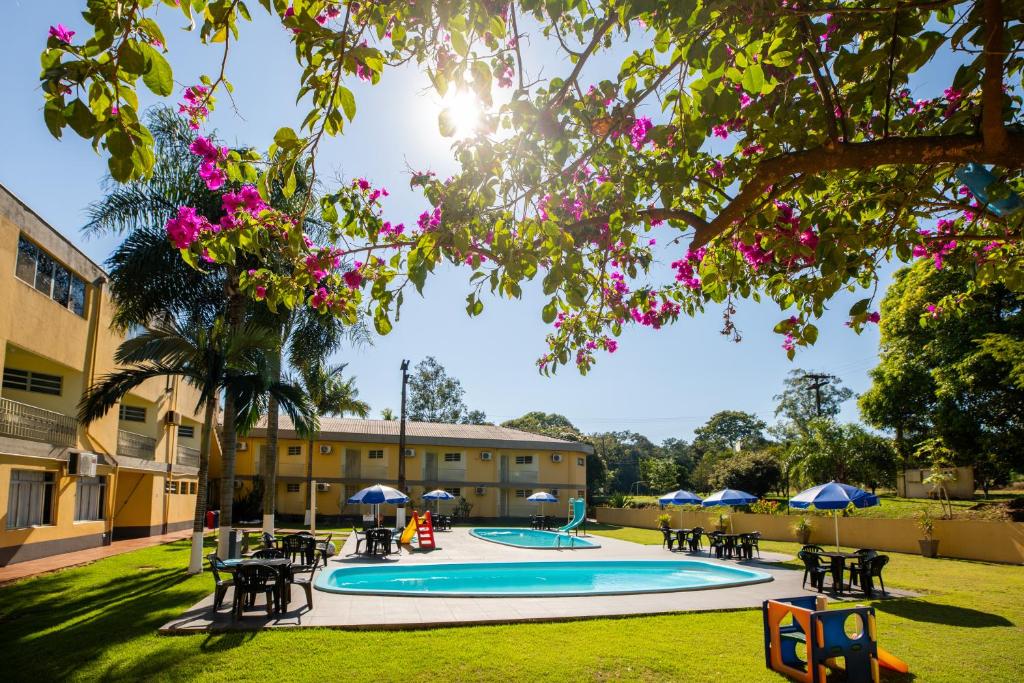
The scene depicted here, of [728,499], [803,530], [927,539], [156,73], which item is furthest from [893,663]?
[803,530]

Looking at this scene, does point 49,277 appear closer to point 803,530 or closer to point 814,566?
point 814,566

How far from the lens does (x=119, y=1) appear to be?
2545 millimetres

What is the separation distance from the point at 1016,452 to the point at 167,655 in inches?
1151

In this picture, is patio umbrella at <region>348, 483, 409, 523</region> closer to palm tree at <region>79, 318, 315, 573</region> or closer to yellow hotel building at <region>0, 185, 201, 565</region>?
palm tree at <region>79, 318, 315, 573</region>

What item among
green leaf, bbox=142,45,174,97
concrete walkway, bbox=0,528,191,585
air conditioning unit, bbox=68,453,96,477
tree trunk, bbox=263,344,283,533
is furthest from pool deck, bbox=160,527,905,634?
air conditioning unit, bbox=68,453,96,477

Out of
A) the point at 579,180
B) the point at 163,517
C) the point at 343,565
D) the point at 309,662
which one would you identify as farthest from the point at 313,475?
the point at 579,180

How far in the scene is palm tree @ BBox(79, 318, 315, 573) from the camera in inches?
552

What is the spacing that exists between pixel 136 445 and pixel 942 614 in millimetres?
23095

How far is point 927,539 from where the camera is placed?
18.1 m

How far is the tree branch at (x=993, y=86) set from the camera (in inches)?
125

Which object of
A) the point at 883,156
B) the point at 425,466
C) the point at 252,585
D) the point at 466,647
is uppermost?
the point at 883,156

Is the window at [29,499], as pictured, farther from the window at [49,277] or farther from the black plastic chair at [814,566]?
the black plastic chair at [814,566]

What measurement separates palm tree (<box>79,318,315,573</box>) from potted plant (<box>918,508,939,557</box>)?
729 inches

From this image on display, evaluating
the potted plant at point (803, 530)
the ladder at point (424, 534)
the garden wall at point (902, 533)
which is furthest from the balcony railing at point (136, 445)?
the potted plant at point (803, 530)
